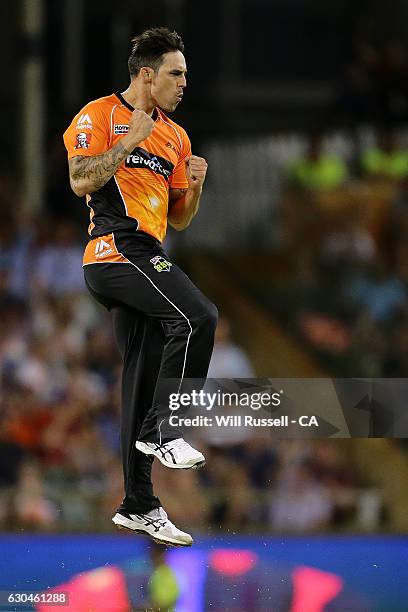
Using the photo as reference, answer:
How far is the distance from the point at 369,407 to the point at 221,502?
8.88 feet

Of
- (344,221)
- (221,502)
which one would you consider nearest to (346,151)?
(344,221)

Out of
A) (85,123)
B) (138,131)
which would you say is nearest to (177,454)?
(138,131)

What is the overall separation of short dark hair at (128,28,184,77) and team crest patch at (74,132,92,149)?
43 cm

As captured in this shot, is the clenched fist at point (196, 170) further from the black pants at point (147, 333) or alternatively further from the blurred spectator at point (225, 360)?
Answer: the blurred spectator at point (225, 360)

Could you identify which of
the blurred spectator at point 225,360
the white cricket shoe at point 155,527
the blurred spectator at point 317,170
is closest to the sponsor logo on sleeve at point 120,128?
the white cricket shoe at point 155,527

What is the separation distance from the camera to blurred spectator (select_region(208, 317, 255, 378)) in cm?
1016

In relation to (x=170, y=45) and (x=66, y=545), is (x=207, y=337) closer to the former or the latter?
(x=170, y=45)

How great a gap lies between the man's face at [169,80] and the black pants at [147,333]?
671 mm

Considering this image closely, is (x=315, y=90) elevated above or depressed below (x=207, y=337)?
above

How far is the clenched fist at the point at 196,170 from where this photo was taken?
21.5 feet

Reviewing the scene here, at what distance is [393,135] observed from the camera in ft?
45.8

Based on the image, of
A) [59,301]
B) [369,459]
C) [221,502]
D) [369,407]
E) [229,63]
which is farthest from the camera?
[229,63]

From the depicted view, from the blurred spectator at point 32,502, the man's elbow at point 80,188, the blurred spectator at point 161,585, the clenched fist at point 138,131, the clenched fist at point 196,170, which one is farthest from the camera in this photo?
the blurred spectator at point 32,502

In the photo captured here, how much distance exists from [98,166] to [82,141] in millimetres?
182
